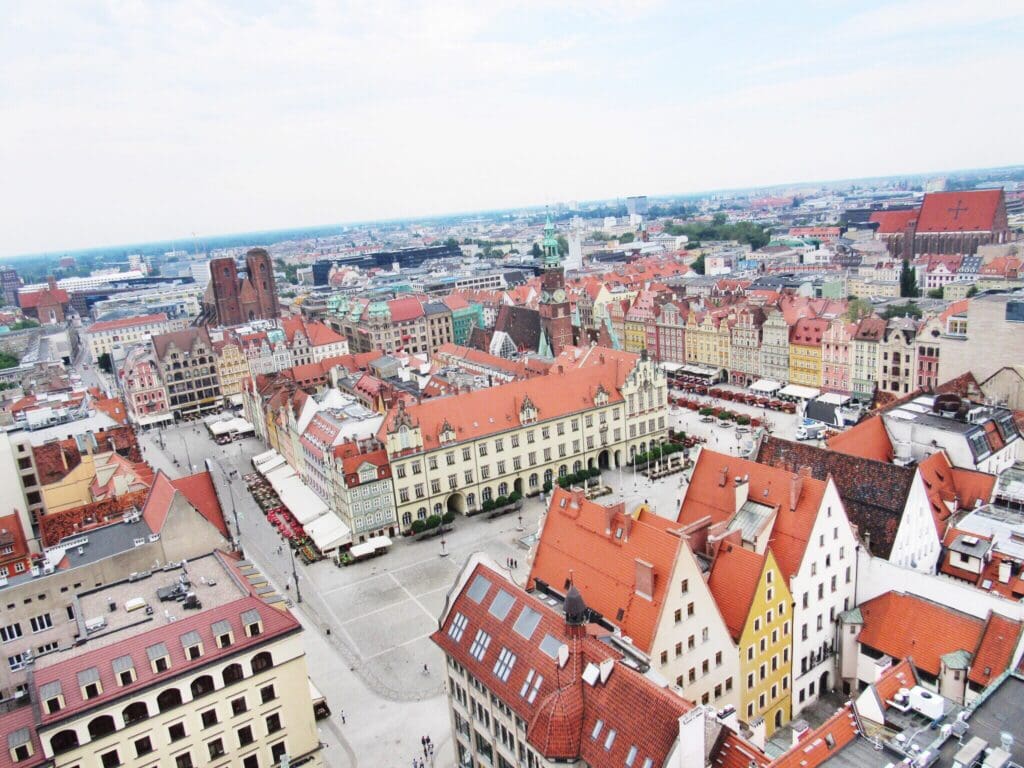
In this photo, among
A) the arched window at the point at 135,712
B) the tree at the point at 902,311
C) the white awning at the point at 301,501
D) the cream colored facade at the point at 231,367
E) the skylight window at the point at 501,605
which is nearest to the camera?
the arched window at the point at 135,712

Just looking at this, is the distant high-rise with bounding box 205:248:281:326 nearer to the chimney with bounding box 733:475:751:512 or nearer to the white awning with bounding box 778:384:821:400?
the white awning with bounding box 778:384:821:400

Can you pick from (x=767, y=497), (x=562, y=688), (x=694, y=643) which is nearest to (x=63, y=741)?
(x=562, y=688)

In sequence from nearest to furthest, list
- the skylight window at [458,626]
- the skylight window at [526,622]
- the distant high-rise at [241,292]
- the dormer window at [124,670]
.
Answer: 1. the dormer window at [124,670]
2. the skylight window at [526,622]
3. the skylight window at [458,626]
4. the distant high-rise at [241,292]

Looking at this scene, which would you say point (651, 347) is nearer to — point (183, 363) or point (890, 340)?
point (890, 340)

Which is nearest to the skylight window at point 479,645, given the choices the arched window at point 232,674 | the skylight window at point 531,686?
the skylight window at point 531,686

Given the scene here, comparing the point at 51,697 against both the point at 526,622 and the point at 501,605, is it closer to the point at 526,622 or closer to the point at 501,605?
the point at 501,605

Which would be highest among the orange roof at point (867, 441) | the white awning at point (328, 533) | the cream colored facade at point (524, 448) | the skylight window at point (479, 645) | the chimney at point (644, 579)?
the chimney at point (644, 579)

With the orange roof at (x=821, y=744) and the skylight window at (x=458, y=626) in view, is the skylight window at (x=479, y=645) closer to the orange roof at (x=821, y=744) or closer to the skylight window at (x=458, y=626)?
the skylight window at (x=458, y=626)

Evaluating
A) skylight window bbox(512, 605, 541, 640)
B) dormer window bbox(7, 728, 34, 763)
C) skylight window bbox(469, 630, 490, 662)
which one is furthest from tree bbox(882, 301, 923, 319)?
dormer window bbox(7, 728, 34, 763)
